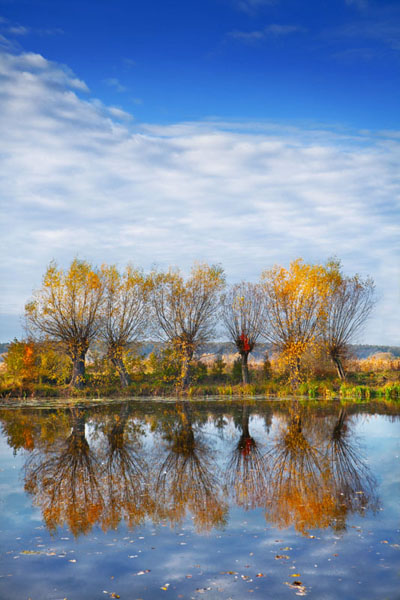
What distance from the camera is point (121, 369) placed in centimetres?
3669

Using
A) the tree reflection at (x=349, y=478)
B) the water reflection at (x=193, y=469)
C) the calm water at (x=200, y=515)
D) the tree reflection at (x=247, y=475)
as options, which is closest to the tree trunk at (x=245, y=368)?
the water reflection at (x=193, y=469)

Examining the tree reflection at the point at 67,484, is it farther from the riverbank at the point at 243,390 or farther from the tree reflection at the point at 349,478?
the riverbank at the point at 243,390

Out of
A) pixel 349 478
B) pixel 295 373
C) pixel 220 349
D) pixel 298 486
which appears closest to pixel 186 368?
pixel 220 349

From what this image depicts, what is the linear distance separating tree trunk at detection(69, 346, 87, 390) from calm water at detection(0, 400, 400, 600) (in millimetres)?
16574

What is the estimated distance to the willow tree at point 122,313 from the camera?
3691cm

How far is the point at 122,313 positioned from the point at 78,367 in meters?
5.18

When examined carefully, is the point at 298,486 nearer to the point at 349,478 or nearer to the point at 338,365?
the point at 349,478

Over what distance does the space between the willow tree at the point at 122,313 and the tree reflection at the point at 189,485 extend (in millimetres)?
20467

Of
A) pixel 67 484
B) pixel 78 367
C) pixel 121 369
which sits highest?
pixel 78 367

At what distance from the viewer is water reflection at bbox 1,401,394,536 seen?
9312 mm

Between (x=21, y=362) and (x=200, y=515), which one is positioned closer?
(x=200, y=515)

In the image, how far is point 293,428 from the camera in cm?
1905

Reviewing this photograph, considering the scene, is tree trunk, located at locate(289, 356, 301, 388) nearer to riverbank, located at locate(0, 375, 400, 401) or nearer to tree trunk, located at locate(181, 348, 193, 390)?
riverbank, located at locate(0, 375, 400, 401)

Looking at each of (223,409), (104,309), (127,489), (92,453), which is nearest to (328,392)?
(223,409)
